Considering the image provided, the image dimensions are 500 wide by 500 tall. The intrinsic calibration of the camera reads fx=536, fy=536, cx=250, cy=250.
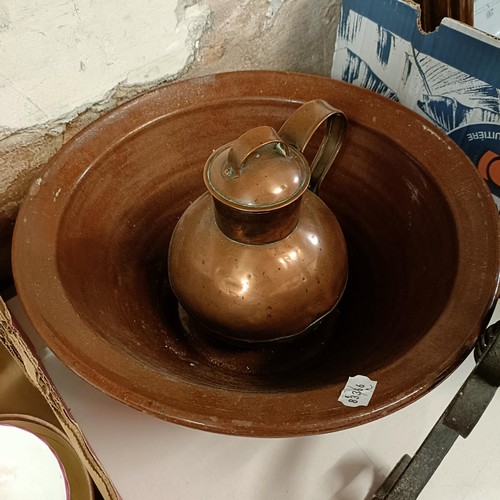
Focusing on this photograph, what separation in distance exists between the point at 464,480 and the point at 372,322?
22 centimetres

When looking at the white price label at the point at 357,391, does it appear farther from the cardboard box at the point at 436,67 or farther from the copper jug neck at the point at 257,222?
the cardboard box at the point at 436,67

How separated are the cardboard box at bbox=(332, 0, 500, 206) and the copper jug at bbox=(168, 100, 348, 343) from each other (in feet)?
0.56

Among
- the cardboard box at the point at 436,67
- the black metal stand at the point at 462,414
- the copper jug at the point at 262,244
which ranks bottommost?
the black metal stand at the point at 462,414

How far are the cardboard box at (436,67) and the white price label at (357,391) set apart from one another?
38cm

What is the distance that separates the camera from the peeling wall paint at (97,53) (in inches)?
21.9

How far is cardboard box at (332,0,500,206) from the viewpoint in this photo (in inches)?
24.6

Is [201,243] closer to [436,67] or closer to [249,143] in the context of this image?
[249,143]

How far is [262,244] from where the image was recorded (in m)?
0.53

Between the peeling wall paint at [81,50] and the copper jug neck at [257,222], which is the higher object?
the peeling wall paint at [81,50]

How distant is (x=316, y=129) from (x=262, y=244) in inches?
5.9

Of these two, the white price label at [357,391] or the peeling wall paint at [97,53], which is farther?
the peeling wall paint at [97,53]

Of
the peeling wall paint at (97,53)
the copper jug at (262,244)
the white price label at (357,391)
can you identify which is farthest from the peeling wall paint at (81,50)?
the white price label at (357,391)

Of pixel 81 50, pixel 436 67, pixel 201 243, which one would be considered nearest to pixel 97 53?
pixel 81 50

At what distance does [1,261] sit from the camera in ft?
2.32
